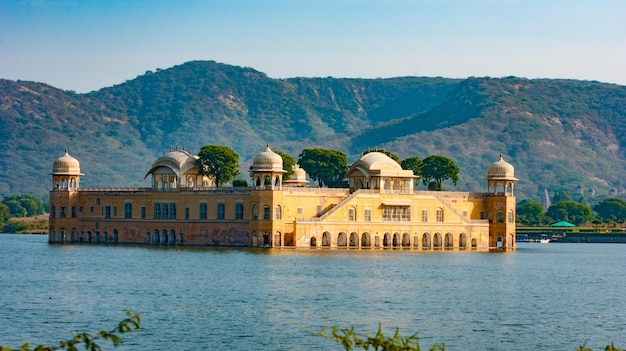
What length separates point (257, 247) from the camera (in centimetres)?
9331

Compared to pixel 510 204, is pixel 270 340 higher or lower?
lower

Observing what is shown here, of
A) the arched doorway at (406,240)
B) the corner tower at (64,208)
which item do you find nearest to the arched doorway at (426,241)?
the arched doorway at (406,240)

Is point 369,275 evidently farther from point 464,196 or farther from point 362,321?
point 464,196

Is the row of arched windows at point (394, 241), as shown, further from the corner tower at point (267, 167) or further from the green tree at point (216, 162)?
the green tree at point (216, 162)

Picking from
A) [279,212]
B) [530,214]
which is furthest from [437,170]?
[530,214]

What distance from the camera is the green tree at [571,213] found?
156000mm

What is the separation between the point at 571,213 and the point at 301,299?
10742 cm

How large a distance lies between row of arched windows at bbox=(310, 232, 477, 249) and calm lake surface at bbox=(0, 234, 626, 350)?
998 cm

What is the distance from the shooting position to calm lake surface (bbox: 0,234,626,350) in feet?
143

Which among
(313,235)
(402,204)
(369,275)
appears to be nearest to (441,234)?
(402,204)

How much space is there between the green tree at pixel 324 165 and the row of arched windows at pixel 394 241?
18.0 m

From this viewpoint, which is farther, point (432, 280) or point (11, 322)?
point (432, 280)

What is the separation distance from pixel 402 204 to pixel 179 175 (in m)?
16.9

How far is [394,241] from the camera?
9838cm
